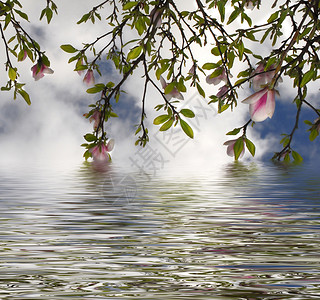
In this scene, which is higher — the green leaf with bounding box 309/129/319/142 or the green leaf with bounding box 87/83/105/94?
the green leaf with bounding box 87/83/105/94

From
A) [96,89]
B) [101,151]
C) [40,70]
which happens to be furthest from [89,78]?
[101,151]

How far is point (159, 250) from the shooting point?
6.89 ft

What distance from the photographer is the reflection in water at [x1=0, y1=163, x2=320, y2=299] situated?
1.59 meters

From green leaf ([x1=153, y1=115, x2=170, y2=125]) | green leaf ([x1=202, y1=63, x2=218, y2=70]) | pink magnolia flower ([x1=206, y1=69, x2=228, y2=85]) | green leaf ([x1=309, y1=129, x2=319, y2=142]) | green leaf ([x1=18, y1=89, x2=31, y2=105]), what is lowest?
green leaf ([x1=153, y1=115, x2=170, y2=125])

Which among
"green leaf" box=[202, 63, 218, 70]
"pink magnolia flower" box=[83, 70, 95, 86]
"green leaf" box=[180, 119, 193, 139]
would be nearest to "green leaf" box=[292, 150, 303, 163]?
"green leaf" box=[202, 63, 218, 70]

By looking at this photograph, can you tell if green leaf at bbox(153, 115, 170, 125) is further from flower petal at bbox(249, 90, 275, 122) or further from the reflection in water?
flower petal at bbox(249, 90, 275, 122)

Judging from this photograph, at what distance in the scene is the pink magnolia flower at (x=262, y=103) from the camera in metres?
2.03

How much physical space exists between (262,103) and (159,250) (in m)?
0.62

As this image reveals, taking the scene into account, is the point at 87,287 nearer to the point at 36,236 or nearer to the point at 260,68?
the point at 36,236

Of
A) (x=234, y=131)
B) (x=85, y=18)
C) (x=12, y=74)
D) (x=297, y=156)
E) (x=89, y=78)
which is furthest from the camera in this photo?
(x=85, y=18)

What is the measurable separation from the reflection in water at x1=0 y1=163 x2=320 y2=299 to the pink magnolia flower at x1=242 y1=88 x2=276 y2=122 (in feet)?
1.57

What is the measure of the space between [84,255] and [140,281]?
0.41 meters

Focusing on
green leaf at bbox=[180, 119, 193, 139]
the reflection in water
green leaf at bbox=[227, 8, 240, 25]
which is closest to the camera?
the reflection in water

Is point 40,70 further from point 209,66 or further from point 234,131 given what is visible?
point 234,131
